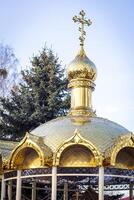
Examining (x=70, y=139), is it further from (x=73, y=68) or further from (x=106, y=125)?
(x=73, y=68)

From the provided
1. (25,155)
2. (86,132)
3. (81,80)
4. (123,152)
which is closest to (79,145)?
(86,132)

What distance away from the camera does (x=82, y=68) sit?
635 inches

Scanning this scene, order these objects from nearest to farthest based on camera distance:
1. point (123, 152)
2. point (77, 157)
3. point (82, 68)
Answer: point (77, 157), point (123, 152), point (82, 68)

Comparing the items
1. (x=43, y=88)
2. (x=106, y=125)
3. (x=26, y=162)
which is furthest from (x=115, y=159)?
(x=43, y=88)

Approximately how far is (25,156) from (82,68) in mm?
4094

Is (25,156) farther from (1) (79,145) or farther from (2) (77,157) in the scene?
(1) (79,145)

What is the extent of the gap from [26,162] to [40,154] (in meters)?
0.93

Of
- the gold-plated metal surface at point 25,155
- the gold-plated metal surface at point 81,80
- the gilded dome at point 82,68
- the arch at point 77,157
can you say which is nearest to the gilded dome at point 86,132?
the arch at point 77,157

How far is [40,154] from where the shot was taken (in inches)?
509

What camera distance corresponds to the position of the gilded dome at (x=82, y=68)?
53.1 feet

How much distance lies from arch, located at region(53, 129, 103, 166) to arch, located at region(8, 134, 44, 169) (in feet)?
2.21

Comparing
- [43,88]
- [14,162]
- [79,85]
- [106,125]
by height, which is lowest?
[14,162]

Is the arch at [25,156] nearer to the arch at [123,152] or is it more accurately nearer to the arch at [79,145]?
the arch at [79,145]

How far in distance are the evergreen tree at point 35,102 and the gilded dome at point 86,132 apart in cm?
1586
